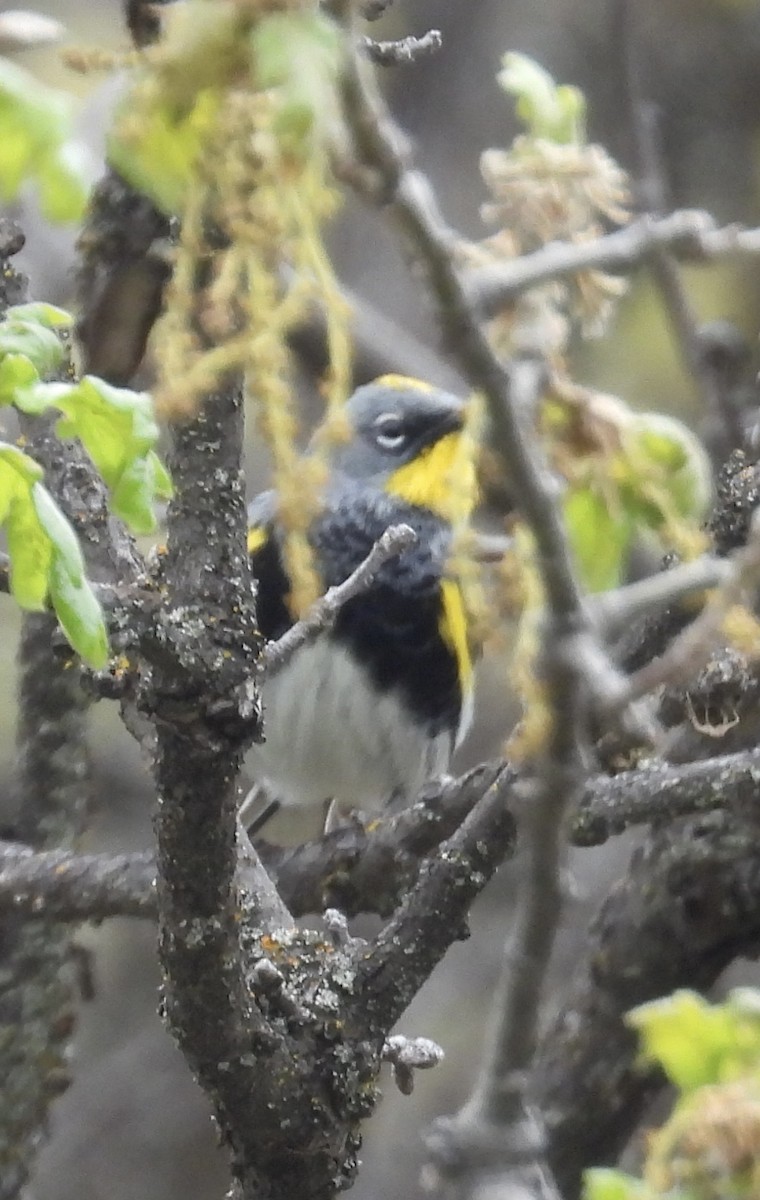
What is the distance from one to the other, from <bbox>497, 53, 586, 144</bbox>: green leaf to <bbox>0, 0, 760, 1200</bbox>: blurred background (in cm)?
196

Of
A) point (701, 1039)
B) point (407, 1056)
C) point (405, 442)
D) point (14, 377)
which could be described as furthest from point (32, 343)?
point (405, 442)

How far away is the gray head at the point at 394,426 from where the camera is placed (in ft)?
8.42

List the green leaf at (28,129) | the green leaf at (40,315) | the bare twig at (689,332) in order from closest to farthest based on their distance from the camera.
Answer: the green leaf at (28,129)
the green leaf at (40,315)
the bare twig at (689,332)

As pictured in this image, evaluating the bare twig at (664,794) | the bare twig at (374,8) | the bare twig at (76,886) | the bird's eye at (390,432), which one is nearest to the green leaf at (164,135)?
the bare twig at (374,8)

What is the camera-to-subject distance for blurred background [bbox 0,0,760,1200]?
3744 mm

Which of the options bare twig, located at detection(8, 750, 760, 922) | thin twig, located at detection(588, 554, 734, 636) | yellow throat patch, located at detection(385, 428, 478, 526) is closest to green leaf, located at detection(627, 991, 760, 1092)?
bare twig, located at detection(8, 750, 760, 922)

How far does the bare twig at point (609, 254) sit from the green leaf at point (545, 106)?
36 centimetres

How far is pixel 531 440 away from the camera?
0.57m

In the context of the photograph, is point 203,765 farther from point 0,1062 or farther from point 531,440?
point 0,1062

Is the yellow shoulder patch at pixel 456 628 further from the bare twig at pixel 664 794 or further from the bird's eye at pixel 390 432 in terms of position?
the bare twig at pixel 664 794

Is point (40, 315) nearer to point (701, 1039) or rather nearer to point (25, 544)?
point (25, 544)

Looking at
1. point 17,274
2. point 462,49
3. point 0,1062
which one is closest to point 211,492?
point 17,274

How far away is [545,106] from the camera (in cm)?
98

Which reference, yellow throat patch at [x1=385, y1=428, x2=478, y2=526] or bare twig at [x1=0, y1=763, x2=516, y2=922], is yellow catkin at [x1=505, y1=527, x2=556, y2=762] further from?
yellow throat patch at [x1=385, y1=428, x2=478, y2=526]
